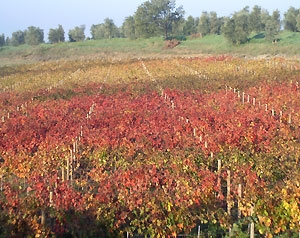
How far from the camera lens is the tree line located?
8219 centimetres

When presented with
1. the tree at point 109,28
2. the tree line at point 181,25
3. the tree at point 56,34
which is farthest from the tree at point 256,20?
the tree at point 56,34

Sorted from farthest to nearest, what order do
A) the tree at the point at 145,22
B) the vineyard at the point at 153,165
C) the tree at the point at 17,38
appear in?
the tree at the point at 17,38 → the tree at the point at 145,22 → the vineyard at the point at 153,165

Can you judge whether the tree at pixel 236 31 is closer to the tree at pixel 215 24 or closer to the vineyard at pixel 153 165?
the tree at pixel 215 24

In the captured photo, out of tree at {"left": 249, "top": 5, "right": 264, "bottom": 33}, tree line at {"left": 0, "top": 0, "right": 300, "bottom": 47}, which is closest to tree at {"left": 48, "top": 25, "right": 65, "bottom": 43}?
tree line at {"left": 0, "top": 0, "right": 300, "bottom": 47}

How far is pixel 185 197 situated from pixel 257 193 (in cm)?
166

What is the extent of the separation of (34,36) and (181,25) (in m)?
44.4

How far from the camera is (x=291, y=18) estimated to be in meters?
105

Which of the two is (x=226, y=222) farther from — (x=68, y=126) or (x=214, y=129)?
(x=68, y=126)

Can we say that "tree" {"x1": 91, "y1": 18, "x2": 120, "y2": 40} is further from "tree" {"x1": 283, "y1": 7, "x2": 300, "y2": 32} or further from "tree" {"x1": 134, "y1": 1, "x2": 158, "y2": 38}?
"tree" {"x1": 283, "y1": 7, "x2": 300, "y2": 32}

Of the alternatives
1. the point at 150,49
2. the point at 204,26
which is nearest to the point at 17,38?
the point at 204,26

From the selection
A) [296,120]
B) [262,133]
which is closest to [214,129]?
[262,133]

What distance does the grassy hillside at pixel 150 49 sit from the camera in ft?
238

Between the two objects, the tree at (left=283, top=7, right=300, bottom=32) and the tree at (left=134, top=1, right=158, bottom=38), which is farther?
the tree at (left=134, top=1, right=158, bottom=38)

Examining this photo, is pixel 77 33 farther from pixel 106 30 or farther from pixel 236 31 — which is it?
pixel 236 31
